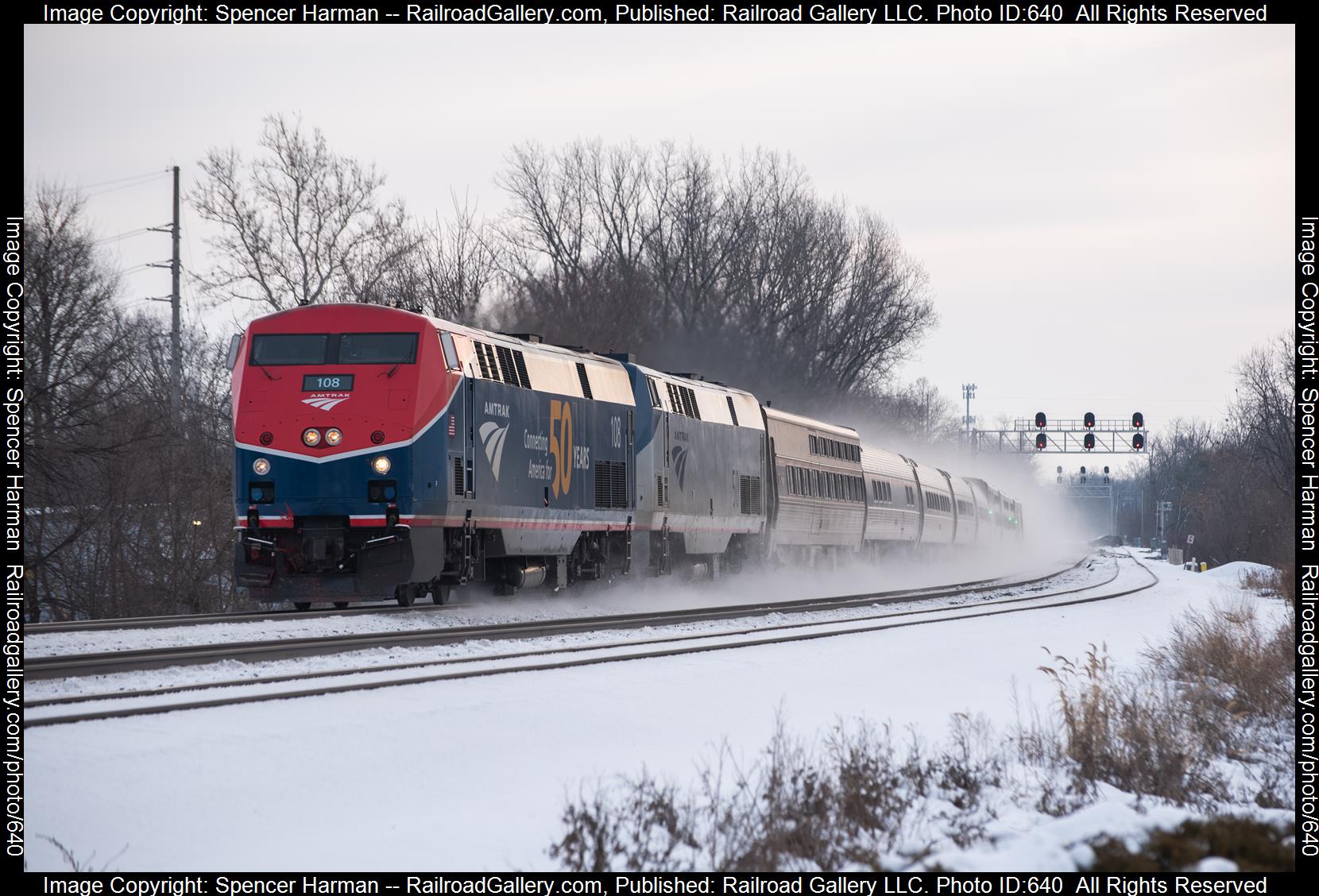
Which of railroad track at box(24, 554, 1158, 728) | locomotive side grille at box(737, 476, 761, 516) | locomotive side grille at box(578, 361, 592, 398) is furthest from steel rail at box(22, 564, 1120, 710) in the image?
locomotive side grille at box(737, 476, 761, 516)

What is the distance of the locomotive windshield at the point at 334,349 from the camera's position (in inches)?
702

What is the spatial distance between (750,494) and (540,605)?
9.40m

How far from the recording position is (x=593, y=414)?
75.5ft

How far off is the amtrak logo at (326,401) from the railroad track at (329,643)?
3.27 meters

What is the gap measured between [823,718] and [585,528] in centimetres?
1144

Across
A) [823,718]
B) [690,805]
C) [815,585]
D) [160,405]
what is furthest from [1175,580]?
[690,805]

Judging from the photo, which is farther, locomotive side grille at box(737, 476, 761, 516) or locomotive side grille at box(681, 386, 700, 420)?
locomotive side grille at box(737, 476, 761, 516)

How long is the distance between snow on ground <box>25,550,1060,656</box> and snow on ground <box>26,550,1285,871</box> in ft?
14.3

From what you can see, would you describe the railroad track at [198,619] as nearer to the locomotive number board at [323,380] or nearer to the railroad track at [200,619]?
the railroad track at [200,619]

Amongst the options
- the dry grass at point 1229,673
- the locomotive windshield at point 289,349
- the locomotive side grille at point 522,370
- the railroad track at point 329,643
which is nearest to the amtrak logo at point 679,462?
the railroad track at point 329,643

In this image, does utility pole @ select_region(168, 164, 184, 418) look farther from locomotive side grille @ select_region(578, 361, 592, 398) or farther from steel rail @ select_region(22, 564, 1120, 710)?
steel rail @ select_region(22, 564, 1120, 710)

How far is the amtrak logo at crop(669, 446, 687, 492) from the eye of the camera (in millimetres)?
25891

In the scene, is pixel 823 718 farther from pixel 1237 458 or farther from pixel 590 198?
pixel 1237 458

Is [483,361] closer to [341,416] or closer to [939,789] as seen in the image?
[341,416]
